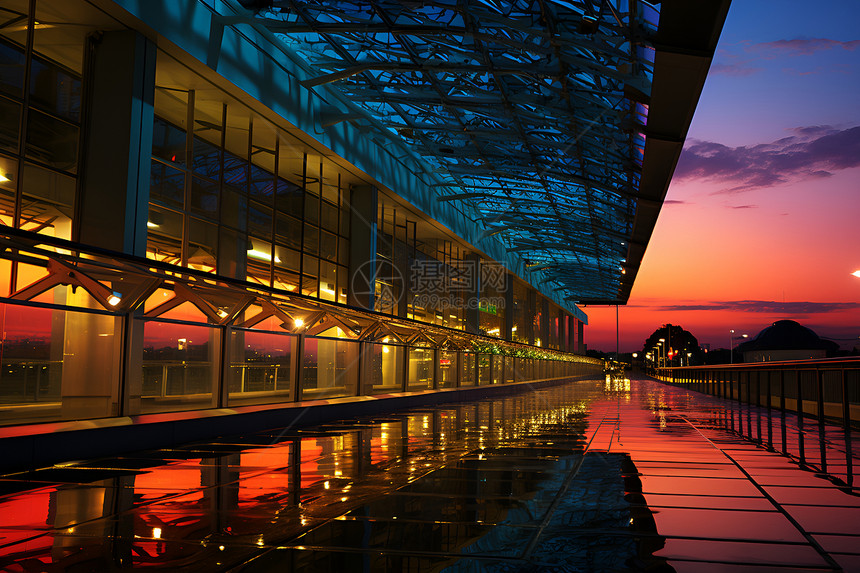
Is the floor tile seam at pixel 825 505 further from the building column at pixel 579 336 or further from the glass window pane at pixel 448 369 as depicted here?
the building column at pixel 579 336

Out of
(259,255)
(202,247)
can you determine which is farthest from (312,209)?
(202,247)

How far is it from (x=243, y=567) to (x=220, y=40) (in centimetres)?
1193

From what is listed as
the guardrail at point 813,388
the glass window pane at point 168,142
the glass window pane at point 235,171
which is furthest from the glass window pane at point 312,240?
the guardrail at point 813,388

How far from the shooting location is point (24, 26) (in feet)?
39.2

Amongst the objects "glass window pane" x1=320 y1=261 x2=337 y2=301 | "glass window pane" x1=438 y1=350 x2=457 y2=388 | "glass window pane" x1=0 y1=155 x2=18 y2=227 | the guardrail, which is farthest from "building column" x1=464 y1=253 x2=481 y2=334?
"glass window pane" x1=0 y1=155 x2=18 y2=227

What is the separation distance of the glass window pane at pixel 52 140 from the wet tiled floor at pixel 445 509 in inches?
251

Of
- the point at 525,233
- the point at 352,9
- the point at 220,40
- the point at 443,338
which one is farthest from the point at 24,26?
the point at 525,233

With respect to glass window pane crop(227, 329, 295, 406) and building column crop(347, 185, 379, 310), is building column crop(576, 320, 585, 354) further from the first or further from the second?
building column crop(347, 185, 379, 310)

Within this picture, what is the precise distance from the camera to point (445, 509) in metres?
5.59

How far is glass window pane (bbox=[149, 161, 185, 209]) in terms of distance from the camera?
15.7 metres

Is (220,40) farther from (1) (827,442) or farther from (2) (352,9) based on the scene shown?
(1) (827,442)

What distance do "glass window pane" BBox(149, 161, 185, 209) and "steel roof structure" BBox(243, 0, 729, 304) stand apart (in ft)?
11.7

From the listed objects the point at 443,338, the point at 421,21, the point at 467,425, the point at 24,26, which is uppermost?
→ the point at 421,21

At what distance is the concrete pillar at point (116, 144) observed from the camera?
11664 mm
